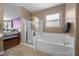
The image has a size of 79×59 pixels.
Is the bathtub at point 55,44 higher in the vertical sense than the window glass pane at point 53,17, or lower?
lower

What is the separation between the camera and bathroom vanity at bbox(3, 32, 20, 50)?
175 cm

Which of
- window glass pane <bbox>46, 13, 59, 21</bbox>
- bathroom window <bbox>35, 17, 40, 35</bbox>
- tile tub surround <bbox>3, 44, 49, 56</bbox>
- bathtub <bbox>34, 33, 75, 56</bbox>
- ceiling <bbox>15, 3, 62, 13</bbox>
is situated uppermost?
ceiling <bbox>15, 3, 62, 13</bbox>

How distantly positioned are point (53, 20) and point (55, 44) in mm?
433

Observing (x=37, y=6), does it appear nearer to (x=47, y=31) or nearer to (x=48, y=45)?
(x=47, y=31)

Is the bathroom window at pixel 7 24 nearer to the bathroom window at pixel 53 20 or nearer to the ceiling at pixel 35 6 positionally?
the ceiling at pixel 35 6

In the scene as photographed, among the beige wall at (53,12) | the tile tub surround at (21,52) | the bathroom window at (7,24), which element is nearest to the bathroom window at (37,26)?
the beige wall at (53,12)

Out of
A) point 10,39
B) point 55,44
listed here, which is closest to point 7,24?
point 10,39

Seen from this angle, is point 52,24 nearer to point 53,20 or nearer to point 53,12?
point 53,20

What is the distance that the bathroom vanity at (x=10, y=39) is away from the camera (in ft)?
5.75

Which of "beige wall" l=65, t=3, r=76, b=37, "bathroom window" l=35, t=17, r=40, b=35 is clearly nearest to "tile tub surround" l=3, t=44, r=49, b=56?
"bathroom window" l=35, t=17, r=40, b=35

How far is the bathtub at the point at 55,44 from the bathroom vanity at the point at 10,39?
34 cm

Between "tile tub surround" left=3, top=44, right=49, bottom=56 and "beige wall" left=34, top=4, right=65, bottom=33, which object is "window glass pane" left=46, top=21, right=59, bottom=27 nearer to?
"beige wall" left=34, top=4, right=65, bottom=33

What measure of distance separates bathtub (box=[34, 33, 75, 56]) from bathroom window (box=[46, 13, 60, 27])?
18cm

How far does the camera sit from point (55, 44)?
1742 mm
